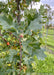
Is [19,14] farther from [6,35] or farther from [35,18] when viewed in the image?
[35,18]

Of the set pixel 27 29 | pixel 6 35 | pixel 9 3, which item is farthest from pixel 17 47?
pixel 9 3

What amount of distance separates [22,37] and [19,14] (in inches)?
10.5

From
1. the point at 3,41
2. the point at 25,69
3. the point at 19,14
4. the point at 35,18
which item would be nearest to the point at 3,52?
the point at 3,41

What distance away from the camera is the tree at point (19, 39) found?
0.51 meters

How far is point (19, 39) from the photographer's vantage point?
1.92 ft

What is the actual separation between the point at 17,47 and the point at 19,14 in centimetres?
25

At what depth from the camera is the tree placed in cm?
51

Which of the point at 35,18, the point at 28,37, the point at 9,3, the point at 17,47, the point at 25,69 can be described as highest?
the point at 9,3

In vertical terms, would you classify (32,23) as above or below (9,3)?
below

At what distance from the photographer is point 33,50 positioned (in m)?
0.57

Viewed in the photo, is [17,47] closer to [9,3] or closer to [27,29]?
[27,29]

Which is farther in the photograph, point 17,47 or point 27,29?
point 17,47

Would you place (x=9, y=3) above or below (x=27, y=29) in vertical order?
above

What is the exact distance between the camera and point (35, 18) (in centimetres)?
51
